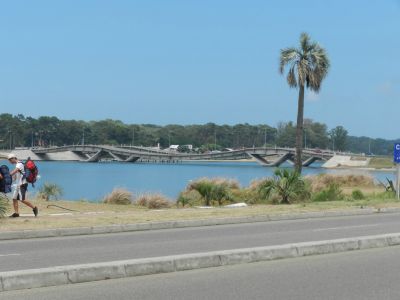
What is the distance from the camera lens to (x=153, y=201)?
26.3m

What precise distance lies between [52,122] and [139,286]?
187 meters

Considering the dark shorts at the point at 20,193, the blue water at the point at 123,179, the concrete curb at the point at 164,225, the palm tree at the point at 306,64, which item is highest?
the palm tree at the point at 306,64

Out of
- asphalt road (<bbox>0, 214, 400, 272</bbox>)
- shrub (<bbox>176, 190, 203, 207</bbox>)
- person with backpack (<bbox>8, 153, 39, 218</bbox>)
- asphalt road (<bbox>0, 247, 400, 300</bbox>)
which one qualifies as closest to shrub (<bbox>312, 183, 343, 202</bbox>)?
shrub (<bbox>176, 190, 203, 207</bbox>)

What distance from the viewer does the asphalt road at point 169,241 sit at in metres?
11.0

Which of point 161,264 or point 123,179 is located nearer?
point 161,264

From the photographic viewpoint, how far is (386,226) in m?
16.7

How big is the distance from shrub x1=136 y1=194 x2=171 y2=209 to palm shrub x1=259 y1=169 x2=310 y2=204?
406 centimetres

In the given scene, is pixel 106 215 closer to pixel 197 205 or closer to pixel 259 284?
pixel 197 205

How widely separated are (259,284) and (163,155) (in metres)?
131

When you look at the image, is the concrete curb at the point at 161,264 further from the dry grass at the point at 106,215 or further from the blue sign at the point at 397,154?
the blue sign at the point at 397,154

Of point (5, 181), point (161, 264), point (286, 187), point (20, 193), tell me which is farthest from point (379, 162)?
point (161, 264)

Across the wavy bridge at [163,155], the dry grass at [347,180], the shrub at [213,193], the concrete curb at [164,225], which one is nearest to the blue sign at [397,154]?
the concrete curb at [164,225]

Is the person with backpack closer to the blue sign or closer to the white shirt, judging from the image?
the white shirt

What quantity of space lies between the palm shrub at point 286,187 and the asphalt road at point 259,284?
53.6ft
